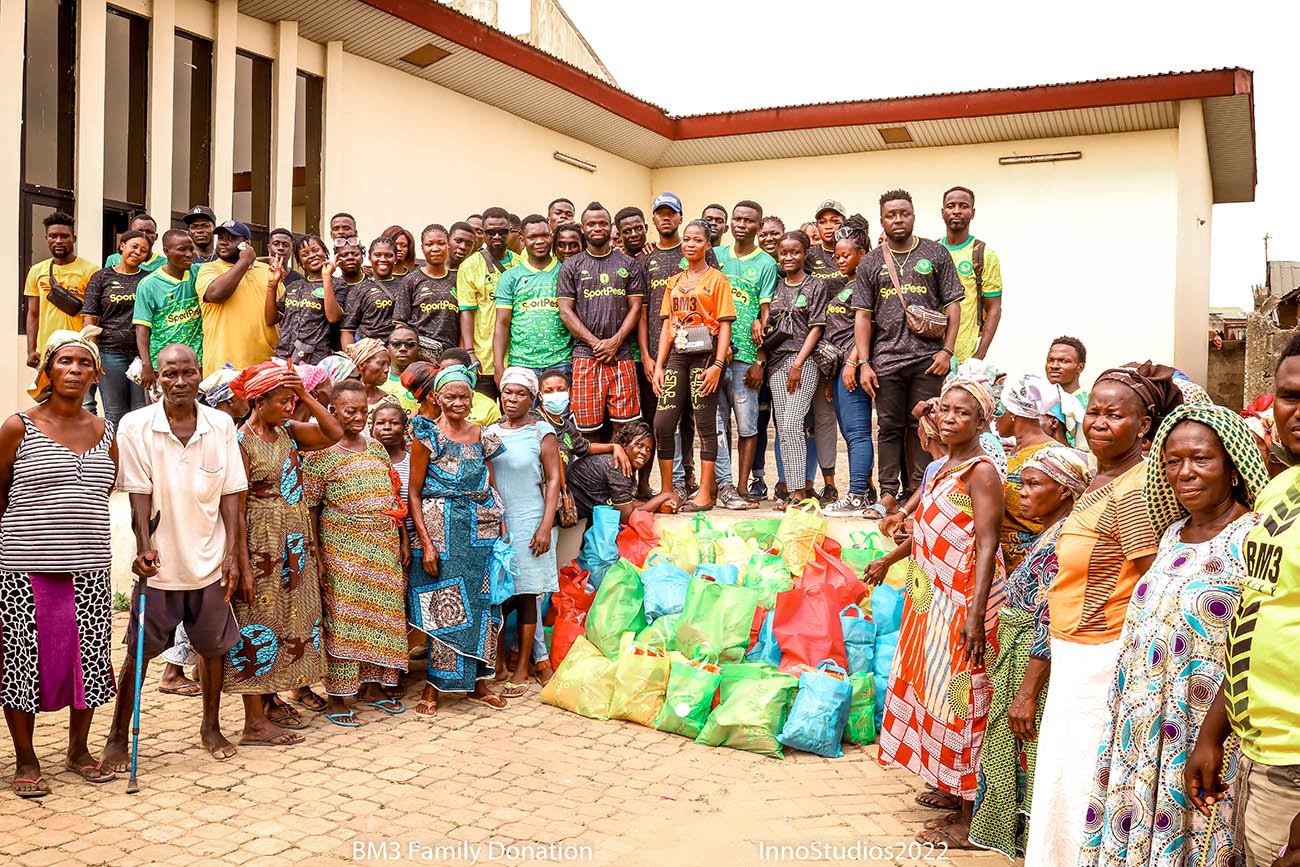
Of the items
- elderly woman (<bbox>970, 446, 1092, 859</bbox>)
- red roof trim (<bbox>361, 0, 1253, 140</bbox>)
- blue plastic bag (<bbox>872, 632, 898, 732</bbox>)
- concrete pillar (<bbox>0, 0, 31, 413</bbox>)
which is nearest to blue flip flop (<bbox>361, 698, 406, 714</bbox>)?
blue plastic bag (<bbox>872, 632, 898, 732</bbox>)

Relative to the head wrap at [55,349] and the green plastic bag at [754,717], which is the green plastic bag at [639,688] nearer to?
the green plastic bag at [754,717]

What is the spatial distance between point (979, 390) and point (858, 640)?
1978 mm

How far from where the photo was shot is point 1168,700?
2.96 meters

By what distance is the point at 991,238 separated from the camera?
48.1ft

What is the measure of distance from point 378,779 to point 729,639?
1998 millimetres

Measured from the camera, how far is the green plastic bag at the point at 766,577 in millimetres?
6402

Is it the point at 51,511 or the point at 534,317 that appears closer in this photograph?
the point at 51,511

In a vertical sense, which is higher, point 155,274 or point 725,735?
point 155,274

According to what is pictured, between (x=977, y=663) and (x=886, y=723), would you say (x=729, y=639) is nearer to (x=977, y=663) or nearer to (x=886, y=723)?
(x=886, y=723)

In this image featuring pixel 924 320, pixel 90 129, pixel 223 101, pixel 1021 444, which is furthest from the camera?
pixel 223 101

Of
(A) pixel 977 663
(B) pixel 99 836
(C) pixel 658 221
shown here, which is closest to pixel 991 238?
(C) pixel 658 221

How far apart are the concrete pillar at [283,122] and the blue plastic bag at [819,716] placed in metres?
8.66

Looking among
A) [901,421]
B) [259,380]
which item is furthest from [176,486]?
[901,421]

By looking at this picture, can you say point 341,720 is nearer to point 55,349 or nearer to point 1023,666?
point 55,349
